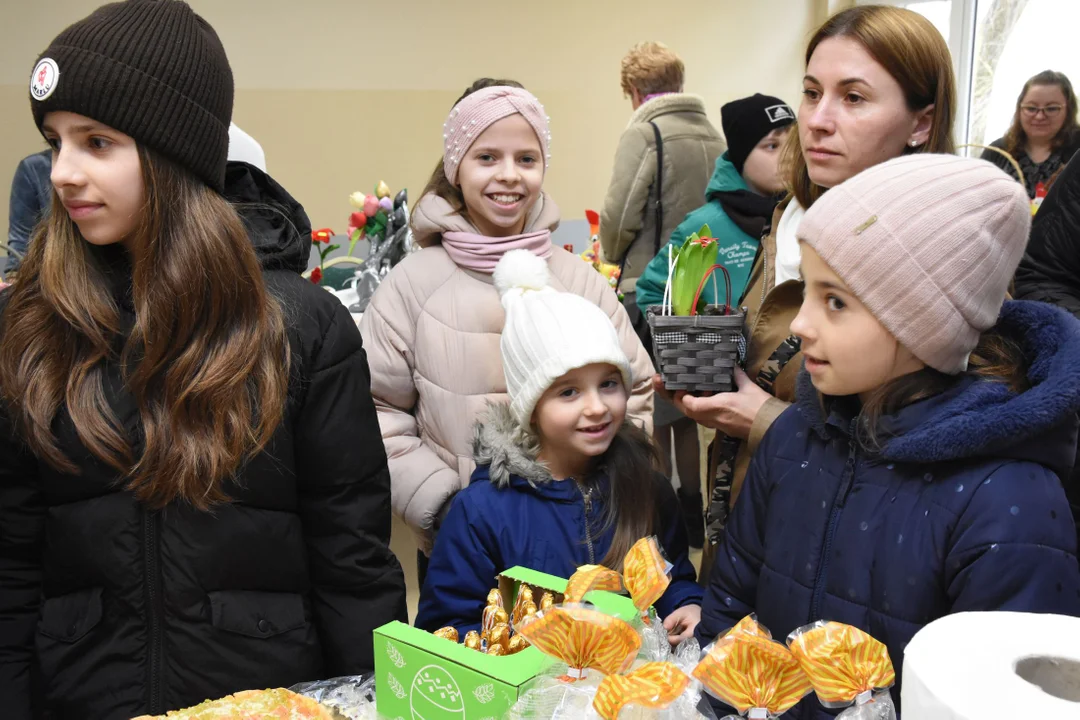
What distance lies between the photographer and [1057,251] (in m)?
1.81

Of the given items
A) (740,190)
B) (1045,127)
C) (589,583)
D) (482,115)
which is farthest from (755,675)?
(1045,127)

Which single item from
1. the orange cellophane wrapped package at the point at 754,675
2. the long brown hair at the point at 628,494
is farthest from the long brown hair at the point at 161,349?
the orange cellophane wrapped package at the point at 754,675

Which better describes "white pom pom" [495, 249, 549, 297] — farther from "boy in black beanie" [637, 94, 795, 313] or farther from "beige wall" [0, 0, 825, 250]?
"beige wall" [0, 0, 825, 250]

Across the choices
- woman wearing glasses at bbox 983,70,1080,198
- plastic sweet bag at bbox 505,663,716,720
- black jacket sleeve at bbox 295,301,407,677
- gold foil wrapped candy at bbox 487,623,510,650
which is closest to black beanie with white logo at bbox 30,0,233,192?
black jacket sleeve at bbox 295,301,407,677

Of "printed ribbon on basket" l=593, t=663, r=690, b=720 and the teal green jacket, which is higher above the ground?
the teal green jacket

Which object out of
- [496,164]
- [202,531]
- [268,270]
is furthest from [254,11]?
[202,531]

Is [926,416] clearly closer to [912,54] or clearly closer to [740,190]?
[912,54]

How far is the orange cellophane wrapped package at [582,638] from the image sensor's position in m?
0.92

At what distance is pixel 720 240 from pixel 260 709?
1877mm

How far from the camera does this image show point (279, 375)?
4.48 feet

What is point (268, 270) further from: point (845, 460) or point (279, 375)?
point (845, 460)

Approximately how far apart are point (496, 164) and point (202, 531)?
3.96 feet

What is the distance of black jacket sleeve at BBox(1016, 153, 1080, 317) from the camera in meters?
1.79

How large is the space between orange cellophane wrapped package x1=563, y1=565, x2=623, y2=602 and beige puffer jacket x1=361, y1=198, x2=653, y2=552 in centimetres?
94
